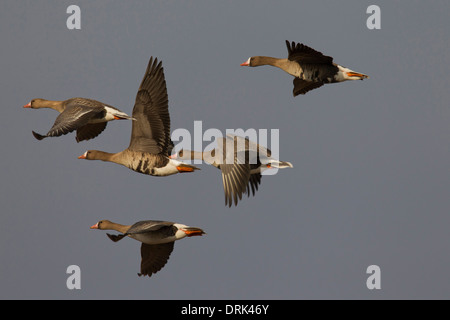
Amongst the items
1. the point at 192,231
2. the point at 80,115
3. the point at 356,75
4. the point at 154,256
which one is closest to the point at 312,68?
the point at 356,75

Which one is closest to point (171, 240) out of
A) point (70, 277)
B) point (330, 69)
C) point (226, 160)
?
point (226, 160)

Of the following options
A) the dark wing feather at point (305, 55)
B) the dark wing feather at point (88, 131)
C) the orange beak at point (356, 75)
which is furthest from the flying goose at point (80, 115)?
the orange beak at point (356, 75)

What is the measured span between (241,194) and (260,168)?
192 cm

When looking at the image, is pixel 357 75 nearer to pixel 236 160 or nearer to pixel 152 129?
pixel 236 160

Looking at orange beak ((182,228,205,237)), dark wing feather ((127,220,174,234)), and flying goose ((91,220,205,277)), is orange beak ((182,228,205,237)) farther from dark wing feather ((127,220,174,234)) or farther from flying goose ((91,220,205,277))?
dark wing feather ((127,220,174,234))

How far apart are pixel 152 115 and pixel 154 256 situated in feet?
8.84

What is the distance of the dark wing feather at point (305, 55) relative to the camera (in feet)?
55.6

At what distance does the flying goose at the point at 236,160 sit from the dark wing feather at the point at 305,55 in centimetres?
179

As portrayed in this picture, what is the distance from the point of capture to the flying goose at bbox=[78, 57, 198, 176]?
1658cm

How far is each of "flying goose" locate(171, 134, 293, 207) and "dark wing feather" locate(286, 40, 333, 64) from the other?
179cm

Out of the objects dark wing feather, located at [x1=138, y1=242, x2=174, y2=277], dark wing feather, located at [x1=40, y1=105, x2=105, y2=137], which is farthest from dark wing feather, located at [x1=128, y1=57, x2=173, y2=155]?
dark wing feather, located at [x1=138, y1=242, x2=174, y2=277]

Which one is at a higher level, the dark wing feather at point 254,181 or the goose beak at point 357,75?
the goose beak at point 357,75

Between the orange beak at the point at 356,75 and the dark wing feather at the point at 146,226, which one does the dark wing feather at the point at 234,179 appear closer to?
the dark wing feather at the point at 146,226

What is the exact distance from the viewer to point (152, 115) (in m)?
16.6
